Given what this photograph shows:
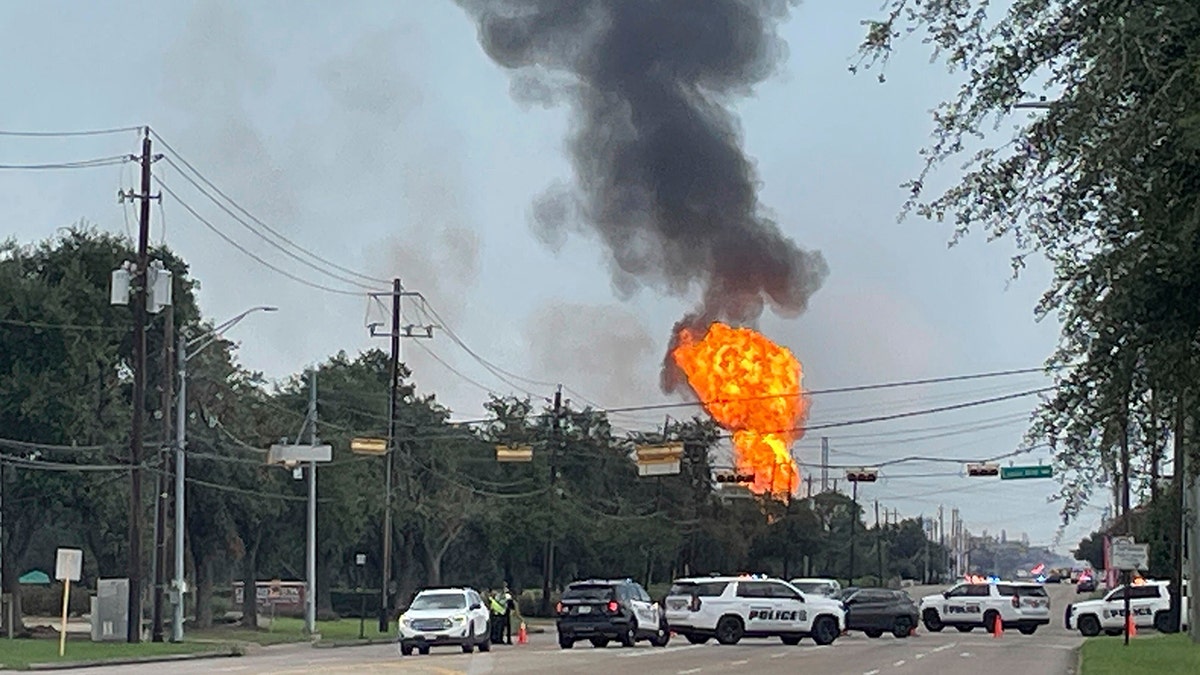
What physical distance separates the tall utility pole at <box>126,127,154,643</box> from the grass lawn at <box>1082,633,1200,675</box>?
2418cm

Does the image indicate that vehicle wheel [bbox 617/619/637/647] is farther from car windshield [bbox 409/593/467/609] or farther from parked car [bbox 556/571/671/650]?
car windshield [bbox 409/593/467/609]

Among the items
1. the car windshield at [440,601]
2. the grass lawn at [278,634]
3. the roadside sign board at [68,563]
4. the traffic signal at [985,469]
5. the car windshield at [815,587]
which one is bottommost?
the grass lawn at [278,634]

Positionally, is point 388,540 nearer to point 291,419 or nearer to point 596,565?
point 291,419

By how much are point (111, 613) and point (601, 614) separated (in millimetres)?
14191

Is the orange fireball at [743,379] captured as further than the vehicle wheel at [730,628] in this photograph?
Yes

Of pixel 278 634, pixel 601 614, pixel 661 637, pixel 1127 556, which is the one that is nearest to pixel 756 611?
pixel 661 637

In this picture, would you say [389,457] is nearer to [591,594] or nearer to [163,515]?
[163,515]

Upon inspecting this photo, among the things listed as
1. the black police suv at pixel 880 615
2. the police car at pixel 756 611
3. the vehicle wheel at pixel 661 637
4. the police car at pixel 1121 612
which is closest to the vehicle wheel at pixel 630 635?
the vehicle wheel at pixel 661 637

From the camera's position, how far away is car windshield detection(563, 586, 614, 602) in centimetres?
4641

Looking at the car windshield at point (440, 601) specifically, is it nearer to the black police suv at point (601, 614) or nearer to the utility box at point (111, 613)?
the black police suv at point (601, 614)

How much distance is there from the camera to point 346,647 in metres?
53.4

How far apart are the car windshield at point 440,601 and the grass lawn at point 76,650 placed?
6.20 m

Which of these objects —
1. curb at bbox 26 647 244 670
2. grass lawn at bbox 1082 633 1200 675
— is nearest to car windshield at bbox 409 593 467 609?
curb at bbox 26 647 244 670

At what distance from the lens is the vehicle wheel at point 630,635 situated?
46344mm
